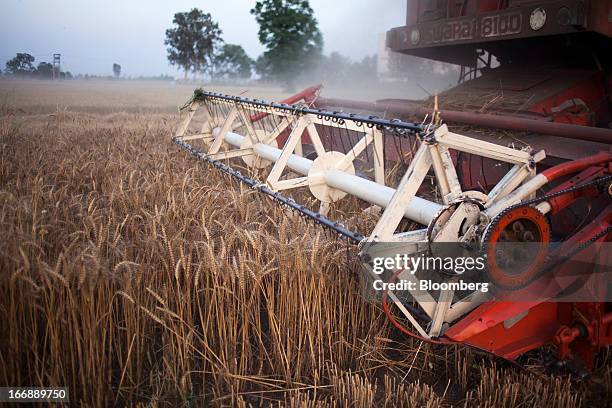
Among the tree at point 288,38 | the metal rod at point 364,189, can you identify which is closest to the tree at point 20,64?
the metal rod at point 364,189

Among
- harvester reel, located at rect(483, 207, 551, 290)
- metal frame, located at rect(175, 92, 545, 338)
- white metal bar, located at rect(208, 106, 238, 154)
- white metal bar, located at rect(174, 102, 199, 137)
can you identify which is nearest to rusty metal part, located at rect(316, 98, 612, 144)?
metal frame, located at rect(175, 92, 545, 338)

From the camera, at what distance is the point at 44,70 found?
5773 millimetres

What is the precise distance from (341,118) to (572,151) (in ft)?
4.02

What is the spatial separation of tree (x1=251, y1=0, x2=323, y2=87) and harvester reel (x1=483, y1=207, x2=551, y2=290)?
31655mm

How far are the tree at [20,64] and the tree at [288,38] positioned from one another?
28.2 m

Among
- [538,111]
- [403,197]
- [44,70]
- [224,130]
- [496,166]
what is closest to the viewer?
[403,197]

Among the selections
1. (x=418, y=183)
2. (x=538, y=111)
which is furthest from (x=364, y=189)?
(x=538, y=111)

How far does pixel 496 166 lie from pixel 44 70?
536 cm

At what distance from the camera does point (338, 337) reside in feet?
6.96

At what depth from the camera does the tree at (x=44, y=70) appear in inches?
221

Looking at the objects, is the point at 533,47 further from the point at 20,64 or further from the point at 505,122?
the point at 20,64

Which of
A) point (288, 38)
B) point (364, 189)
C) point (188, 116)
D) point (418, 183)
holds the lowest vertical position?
point (364, 189)

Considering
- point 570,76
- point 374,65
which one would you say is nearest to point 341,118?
point 570,76

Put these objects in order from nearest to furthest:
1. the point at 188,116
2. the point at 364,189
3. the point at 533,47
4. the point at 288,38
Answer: the point at 364,189
the point at 533,47
the point at 188,116
the point at 288,38
